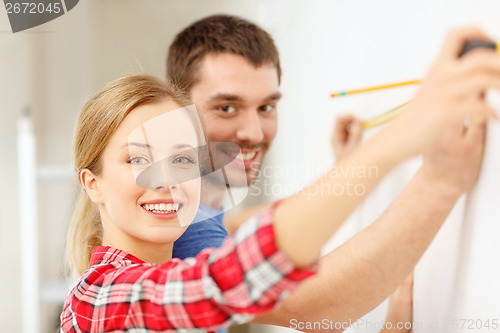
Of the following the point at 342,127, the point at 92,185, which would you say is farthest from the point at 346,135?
the point at 92,185

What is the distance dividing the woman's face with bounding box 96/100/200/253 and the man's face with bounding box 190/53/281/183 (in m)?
0.22

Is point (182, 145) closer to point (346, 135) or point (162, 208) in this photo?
point (162, 208)

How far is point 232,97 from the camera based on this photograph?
31.0 inches

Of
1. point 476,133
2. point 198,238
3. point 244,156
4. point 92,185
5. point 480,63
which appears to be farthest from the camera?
point 244,156

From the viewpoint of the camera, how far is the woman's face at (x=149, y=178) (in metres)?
0.53

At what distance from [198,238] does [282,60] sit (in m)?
0.35

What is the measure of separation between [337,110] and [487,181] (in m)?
0.32

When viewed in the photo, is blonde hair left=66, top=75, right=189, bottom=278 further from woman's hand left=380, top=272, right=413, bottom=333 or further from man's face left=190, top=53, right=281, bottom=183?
woman's hand left=380, top=272, right=413, bottom=333

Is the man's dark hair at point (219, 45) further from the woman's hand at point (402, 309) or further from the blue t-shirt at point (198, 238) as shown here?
the woman's hand at point (402, 309)

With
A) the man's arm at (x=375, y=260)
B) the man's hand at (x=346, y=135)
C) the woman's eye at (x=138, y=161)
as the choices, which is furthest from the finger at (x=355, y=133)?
the woman's eye at (x=138, y=161)

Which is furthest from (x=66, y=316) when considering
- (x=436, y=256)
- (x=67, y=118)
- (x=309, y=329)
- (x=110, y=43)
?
(x=67, y=118)

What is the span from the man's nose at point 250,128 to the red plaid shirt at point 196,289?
1.12 feet

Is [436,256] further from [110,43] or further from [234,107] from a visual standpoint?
[110,43]

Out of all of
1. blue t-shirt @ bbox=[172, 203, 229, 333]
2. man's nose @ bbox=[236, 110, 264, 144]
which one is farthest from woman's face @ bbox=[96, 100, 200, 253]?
man's nose @ bbox=[236, 110, 264, 144]
